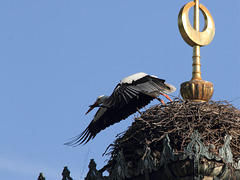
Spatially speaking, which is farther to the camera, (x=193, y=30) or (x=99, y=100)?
(x=99, y=100)

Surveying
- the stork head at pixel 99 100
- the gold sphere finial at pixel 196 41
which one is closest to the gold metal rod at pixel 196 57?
the gold sphere finial at pixel 196 41

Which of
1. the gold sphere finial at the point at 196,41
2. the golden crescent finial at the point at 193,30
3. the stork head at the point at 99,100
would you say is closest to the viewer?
the gold sphere finial at the point at 196,41

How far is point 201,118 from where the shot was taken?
1802 centimetres

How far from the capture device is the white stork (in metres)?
20.3

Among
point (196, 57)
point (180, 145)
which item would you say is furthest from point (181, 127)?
point (196, 57)

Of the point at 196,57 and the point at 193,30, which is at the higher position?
the point at 193,30

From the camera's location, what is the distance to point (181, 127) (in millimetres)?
17938

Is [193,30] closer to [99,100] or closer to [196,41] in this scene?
[196,41]

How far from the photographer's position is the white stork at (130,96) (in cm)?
2033

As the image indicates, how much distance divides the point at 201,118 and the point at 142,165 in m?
1.56

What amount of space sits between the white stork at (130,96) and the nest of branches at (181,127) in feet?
4.45

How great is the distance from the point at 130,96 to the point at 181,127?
266 centimetres

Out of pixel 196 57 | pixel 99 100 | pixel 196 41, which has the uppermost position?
pixel 196 41

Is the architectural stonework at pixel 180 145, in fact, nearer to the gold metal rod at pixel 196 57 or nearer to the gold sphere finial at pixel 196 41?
the gold sphere finial at pixel 196 41
